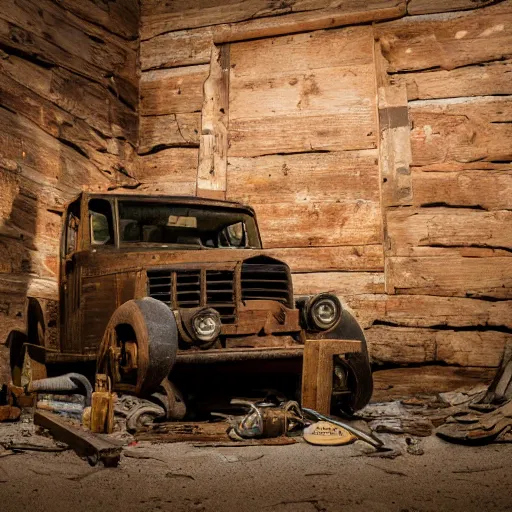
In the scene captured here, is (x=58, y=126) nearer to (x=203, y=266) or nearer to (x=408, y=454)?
(x=203, y=266)

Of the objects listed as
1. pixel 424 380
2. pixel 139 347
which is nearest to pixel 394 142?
pixel 424 380

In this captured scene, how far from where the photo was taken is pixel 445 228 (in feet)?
19.5

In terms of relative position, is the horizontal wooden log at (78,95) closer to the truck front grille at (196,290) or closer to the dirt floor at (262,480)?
the truck front grille at (196,290)

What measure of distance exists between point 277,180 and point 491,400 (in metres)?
3.45

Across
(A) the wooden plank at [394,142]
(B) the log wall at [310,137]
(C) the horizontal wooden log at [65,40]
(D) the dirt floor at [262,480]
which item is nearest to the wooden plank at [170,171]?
(B) the log wall at [310,137]

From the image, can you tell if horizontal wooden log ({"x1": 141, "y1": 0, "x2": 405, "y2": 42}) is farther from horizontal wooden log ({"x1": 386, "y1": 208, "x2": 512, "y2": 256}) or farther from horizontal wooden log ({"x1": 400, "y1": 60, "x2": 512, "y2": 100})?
horizontal wooden log ({"x1": 386, "y1": 208, "x2": 512, "y2": 256})

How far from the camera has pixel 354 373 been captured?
4.32 m

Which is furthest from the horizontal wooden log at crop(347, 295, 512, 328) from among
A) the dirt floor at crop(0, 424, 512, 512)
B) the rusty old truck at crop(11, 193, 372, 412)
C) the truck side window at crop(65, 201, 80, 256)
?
the truck side window at crop(65, 201, 80, 256)

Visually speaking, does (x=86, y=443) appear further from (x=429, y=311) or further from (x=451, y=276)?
(x=451, y=276)

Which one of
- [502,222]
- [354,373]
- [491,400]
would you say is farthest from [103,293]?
[502,222]

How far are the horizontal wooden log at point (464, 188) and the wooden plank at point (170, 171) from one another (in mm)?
2794

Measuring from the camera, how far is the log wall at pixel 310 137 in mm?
5730

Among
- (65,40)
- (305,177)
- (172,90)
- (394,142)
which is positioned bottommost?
(305,177)

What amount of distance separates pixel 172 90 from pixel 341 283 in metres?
3.51
